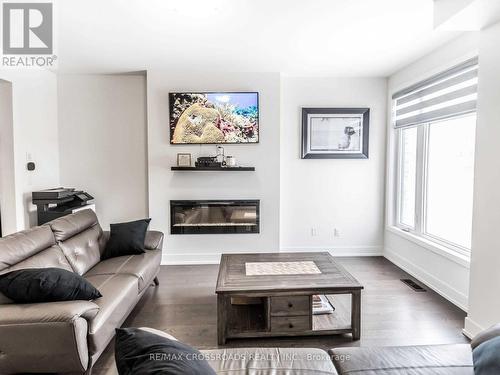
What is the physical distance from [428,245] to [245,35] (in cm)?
299

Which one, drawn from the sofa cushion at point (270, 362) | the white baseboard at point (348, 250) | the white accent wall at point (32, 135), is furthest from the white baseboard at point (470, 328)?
the white accent wall at point (32, 135)

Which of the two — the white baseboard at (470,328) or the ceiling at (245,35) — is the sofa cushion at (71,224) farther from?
the white baseboard at (470,328)

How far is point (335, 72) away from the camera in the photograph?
4.36m

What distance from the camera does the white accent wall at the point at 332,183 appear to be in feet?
15.0

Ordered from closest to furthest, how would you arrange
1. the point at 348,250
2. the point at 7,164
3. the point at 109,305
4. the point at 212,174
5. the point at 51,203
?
1. the point at 109,305
2. the point at 7,164
3. the point at 51,203
4. the point at 212,174
5. the point at 348,250

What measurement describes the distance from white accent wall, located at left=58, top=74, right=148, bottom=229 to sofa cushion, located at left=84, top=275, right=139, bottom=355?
80.8 inches

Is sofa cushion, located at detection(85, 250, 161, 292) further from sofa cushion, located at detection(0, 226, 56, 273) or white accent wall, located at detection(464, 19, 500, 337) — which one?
white accent wall, located at detection(464, 19, 500, 337)

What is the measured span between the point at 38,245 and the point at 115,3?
1.97 meters

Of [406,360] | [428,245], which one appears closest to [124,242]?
[406,360]

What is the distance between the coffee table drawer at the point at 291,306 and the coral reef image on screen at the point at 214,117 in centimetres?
242

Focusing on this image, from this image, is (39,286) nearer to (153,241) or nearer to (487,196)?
(153,241)

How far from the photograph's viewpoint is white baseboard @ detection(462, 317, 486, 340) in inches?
95.0

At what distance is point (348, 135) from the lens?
181 inches

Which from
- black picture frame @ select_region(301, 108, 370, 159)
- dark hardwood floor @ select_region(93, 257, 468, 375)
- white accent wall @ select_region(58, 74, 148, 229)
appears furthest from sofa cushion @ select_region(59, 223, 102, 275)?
black picture frame @ select_region(301, 108, 370, 159)
